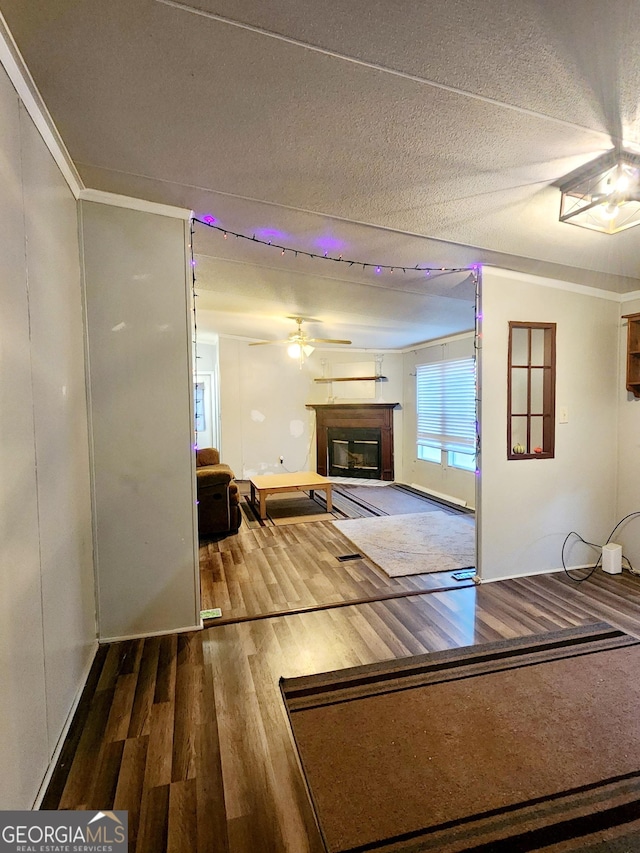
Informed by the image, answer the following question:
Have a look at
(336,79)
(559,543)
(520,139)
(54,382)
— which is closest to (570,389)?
(559,543)

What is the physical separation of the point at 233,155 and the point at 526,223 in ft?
5.46

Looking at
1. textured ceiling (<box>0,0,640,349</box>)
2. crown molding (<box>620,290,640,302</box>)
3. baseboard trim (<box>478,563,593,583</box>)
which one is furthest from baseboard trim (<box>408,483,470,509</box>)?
textured ceiling (<box>0,0,640,349</box>)

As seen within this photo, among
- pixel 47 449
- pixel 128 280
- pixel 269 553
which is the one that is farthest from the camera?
pixel 269 553

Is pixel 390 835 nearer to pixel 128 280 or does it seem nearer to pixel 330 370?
pixel 128 280

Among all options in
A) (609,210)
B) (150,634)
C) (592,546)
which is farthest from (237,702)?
(592,546)

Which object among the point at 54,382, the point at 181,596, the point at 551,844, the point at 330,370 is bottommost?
the point at 551,844

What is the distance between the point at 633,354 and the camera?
3312mm

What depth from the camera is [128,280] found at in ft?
7.82

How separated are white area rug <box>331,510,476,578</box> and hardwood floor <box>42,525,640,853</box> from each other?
0.48 meters

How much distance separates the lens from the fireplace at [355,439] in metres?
7.30

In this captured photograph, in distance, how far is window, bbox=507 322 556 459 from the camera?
329cm

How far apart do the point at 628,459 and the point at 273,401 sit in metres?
5.18

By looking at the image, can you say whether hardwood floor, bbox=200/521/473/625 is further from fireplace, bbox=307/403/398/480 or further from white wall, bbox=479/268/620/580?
fireplace, bbox=307/403/398/480

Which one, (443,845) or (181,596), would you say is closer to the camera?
(443,845)
